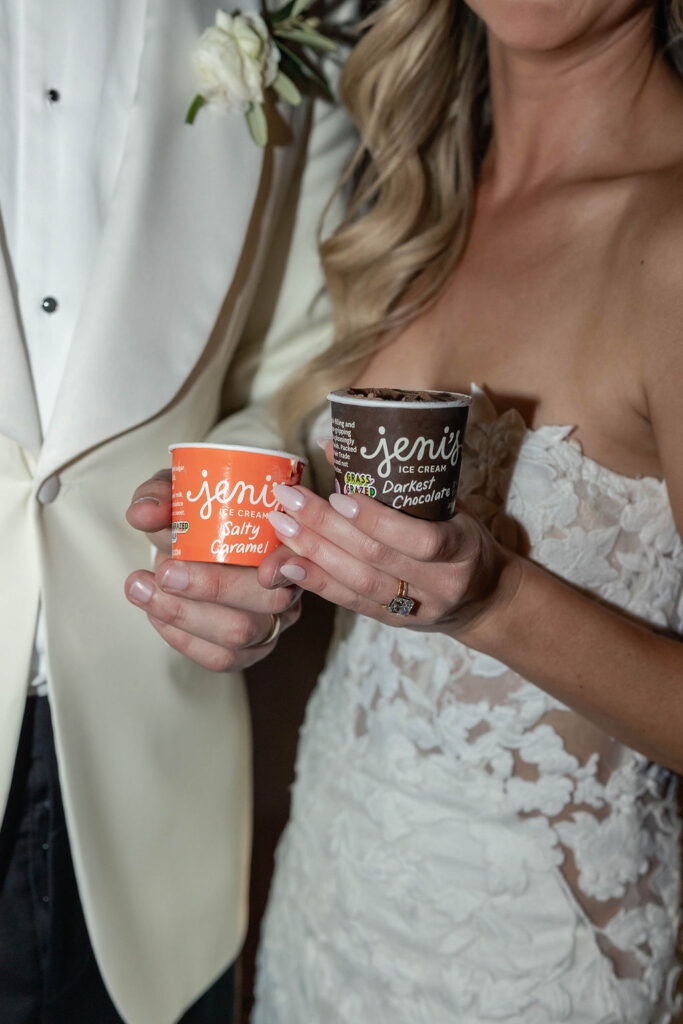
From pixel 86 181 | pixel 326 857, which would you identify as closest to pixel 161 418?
pixel 86 181

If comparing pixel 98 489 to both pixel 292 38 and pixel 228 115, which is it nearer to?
pixel 228 115

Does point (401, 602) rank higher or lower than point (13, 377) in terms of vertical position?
lower

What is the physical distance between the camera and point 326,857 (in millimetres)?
1502

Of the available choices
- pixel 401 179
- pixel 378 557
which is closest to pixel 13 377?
pixel 378 557

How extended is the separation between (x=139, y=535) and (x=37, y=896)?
0.53 m

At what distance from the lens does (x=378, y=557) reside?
96 centimetres

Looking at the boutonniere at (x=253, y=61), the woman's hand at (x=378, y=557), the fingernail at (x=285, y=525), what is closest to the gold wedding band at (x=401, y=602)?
the woman's hand at (x=378, y=557)

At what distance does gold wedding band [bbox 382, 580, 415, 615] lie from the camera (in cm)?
100

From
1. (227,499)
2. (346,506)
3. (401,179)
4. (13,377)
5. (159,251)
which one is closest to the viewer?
(346,506)

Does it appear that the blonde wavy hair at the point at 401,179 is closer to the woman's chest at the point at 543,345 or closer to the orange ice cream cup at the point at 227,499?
the woman's chest at the point at 543,345

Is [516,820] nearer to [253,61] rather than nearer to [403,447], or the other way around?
[403,447]

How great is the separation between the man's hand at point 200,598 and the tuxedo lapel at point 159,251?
149 millimetres

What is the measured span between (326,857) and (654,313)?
0.96 m

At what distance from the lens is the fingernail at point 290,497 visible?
0.97 meters
